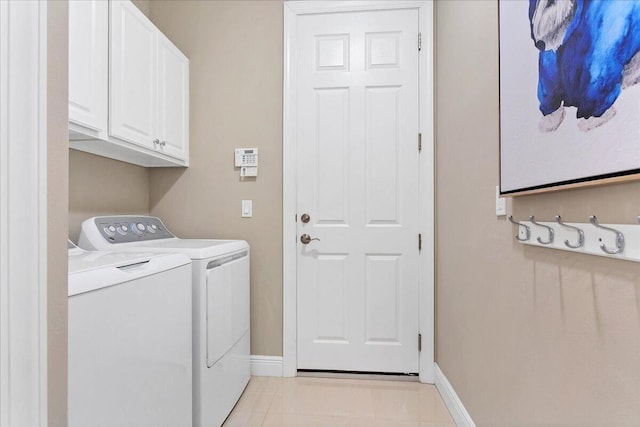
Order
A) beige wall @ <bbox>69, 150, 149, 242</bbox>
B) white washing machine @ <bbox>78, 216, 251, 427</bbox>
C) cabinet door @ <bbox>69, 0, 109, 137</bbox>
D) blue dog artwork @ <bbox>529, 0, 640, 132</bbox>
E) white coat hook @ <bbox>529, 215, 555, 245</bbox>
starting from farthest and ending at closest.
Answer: beige wall @ <bbox>69, 150, 149, 242</bbox>, white washing machine @ <bbox>78, 216, 251, 427</bbox>, cabinet door @ <bbox>69, 0, 109, 137</bbox>, white coat hook @ <bbox>529, 215, 555, 245</bbox>, blue dog artwork @ <bbox>529, 0, 640, 132</bbox>

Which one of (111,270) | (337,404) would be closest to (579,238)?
(111,270)

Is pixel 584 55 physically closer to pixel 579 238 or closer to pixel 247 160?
pixel 579 238

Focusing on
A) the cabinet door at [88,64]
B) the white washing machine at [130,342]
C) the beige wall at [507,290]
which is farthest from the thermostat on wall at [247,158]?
the beige wall at [507,290]

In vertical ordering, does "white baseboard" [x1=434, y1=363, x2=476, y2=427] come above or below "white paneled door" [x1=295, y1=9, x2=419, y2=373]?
below

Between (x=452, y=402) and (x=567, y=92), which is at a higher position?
(x=567, y=92)

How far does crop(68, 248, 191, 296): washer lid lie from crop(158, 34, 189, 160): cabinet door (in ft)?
3.12

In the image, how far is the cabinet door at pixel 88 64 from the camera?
1335 millimetres

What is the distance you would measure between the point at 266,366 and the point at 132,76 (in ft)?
6.39

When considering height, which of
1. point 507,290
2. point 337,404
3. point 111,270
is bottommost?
point 337,404

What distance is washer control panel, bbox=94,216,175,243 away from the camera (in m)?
1.75

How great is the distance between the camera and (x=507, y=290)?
47.9 inches

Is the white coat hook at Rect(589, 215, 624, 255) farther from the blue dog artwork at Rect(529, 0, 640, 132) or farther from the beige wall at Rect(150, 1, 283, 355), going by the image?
the beige wall at Rect(150, 1, 283, 355)

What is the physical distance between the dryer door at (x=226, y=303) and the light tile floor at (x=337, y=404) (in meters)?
0.39

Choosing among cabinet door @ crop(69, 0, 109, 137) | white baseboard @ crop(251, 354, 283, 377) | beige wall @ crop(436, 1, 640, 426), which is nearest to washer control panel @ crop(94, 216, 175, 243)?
cabinet door @ crop(69, 0, 109, 137)
